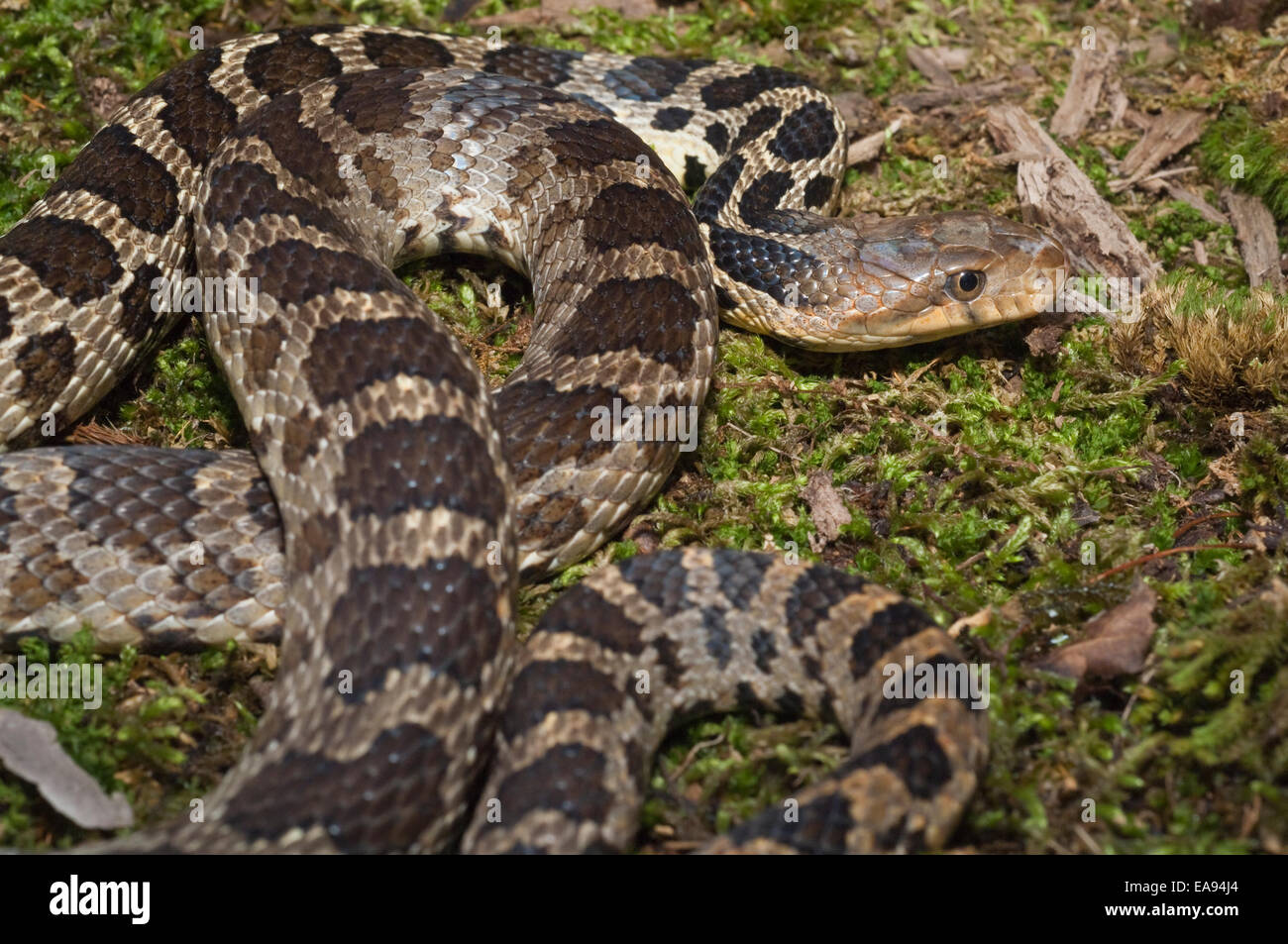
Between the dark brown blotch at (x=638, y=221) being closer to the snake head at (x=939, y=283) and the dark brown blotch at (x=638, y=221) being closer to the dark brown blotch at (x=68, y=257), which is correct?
the snake head at (x=939, y=283)

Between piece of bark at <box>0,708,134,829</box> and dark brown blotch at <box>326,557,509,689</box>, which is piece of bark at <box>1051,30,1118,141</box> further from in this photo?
piece of bark at <box>0,708,134,829</box>

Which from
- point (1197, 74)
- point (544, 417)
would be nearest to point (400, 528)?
point (544, 417)

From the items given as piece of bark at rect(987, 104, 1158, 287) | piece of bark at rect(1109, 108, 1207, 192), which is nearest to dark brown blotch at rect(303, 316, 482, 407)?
piece of bark at rect(987, 104, 1158, 287)

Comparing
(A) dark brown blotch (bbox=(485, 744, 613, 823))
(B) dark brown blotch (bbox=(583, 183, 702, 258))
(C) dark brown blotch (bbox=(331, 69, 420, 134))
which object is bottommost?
(A) dark brown blotch (bbox=(485, 744, 613, 823))

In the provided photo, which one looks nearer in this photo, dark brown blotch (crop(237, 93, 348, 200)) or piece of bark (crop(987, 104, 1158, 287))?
dark brown blotch (crop(237, 93, 348, 200))

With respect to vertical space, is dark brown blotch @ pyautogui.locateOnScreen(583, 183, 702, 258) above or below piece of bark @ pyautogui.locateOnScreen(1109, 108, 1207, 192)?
below
